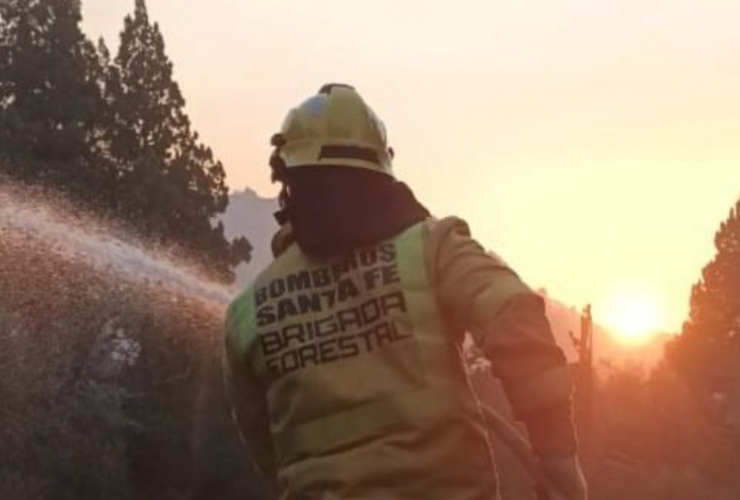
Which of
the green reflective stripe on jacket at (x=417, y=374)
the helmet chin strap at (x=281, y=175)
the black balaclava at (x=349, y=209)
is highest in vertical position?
the helmet chin strap at (x=281, y=175)

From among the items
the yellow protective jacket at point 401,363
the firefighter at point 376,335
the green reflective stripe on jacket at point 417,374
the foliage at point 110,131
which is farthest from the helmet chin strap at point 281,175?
the foliage at point 110,131

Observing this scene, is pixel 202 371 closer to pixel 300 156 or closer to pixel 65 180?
pixel 65 180

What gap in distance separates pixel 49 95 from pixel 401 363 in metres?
→ 39.6

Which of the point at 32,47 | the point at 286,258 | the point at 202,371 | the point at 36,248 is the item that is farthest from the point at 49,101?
the point at 286,258

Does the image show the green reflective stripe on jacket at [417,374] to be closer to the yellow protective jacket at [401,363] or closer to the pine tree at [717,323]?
the yellow protective jacket at [401,363]

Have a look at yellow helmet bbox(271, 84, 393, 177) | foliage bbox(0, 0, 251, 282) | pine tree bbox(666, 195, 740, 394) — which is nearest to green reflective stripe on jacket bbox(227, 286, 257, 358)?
yellow helmet bbox(271, 84, 393, 177)

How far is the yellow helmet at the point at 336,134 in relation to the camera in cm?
402

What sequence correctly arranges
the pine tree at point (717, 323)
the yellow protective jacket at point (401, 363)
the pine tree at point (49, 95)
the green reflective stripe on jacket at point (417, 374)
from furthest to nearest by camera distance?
the pine tree at point (717, 323), the pine tree at point (49, 95), the green reflective stripe on jacket at point (417, 374), the yellow protective jacket at point (401, 363)

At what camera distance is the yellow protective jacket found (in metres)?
3.64

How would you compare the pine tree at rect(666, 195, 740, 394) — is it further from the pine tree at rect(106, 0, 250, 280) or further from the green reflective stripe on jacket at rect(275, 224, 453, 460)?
the green reflective stripe on jacket at rect(275, 224, 453, 460)

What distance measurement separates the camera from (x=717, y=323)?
58.8 meters

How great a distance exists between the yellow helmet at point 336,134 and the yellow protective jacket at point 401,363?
241mm

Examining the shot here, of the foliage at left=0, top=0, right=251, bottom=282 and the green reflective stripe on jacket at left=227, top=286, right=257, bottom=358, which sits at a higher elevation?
the foliage at left=0, top=0, right=251, bottom=282

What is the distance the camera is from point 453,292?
377 centimetres
